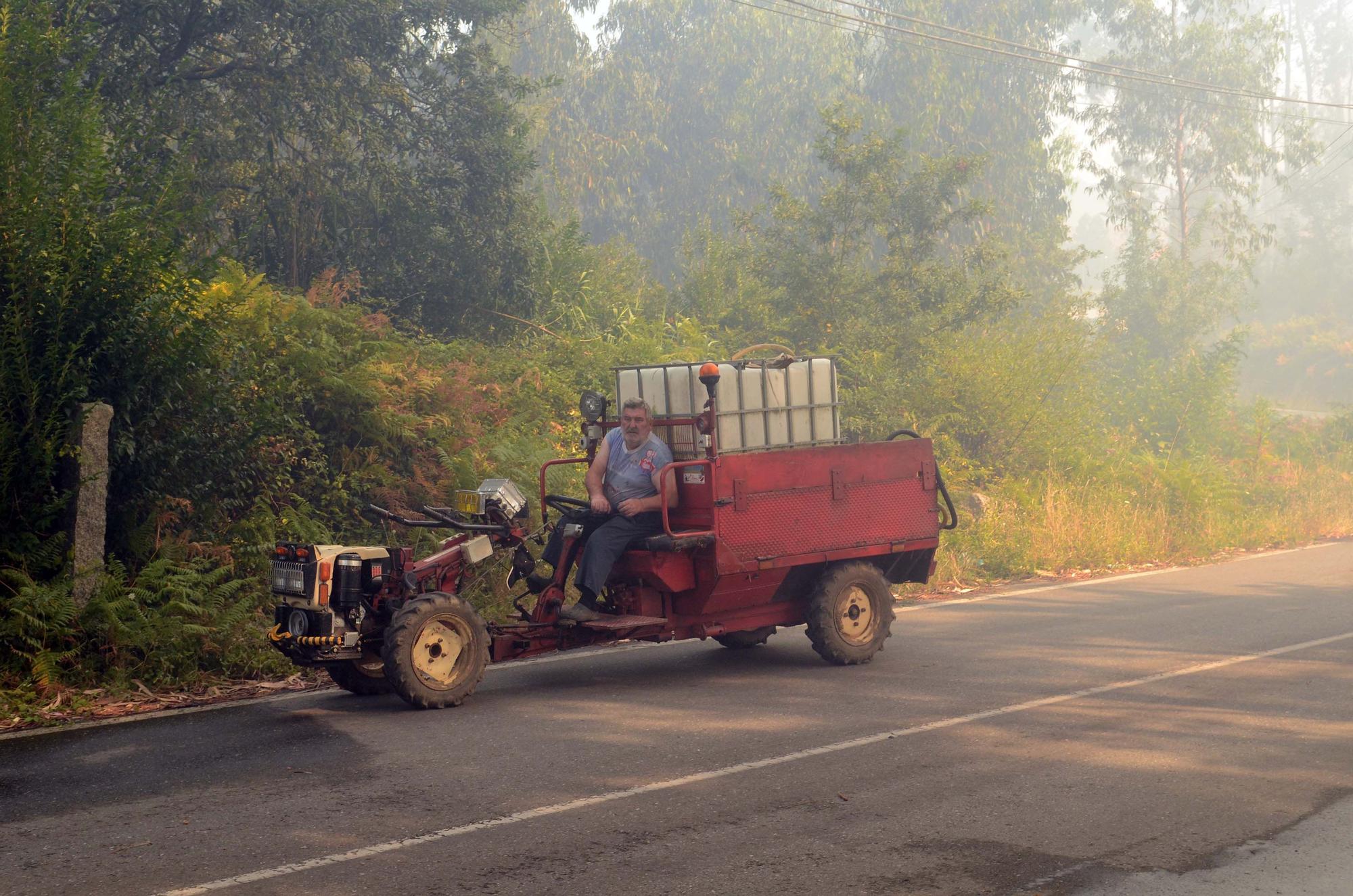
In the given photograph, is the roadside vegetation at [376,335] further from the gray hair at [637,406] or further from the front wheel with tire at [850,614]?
the front wheel with tire at [850,614]

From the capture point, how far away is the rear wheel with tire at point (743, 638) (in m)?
10.3

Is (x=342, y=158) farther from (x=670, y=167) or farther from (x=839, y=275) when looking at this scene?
(x=670, y=167)

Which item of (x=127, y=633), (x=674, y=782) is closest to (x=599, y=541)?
(x=674, y=782)

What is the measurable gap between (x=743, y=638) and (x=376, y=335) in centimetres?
719

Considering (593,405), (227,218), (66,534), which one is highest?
(227,218)

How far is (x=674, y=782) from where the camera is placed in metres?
6.44

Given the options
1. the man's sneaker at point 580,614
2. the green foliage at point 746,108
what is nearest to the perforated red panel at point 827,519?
the man's sneaker at point 580,614

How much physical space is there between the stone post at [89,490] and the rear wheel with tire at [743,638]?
4838mm

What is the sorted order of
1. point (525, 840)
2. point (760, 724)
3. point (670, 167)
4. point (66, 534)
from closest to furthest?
point (525, 840)
point (760, 724)
point (66, 534)
point (670, 167)

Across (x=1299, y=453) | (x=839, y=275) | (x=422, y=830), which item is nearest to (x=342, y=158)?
(x=839, y=275)

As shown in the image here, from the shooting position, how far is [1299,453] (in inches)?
1170

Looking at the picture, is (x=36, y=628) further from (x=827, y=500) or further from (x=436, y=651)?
(x=827, y=500)

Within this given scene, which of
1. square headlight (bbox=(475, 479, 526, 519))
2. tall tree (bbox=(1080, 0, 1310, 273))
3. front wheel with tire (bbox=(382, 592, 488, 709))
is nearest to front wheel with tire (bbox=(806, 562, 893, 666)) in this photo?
square headlight (bbox=(475, 479, 526, 519))

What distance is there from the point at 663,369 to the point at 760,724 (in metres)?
3.05
